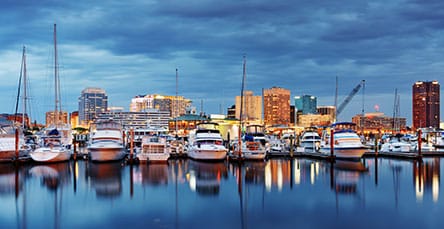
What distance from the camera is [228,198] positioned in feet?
113

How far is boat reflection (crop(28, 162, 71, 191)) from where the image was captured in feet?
134

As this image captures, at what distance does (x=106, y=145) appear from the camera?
54.6 m

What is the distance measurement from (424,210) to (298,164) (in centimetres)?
2814

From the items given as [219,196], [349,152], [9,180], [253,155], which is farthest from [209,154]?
[9,180]

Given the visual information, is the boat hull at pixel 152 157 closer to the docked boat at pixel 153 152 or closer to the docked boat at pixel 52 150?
the docked boat at pixel 153 152

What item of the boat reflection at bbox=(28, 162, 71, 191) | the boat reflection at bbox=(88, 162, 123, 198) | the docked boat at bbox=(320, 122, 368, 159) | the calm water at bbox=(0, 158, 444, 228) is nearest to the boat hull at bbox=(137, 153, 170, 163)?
the calm water at bbox=(0, 158, 444, 228)

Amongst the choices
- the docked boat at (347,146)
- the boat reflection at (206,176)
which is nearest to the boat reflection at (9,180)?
the boat reflection at (206,176)

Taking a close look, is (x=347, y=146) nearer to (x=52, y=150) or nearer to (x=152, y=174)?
(x=152, y=174)

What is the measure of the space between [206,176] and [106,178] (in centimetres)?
905

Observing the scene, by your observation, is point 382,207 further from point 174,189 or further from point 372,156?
point 372,156

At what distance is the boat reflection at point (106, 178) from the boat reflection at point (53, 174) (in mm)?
2342

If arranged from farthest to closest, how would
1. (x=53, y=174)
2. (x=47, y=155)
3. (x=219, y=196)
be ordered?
1. (x=47, y=155)
2. (x=53, y=174)
3. (x=219, y=196)

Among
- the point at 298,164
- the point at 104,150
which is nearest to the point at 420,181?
the point at 298,164

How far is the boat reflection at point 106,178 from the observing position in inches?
1441
